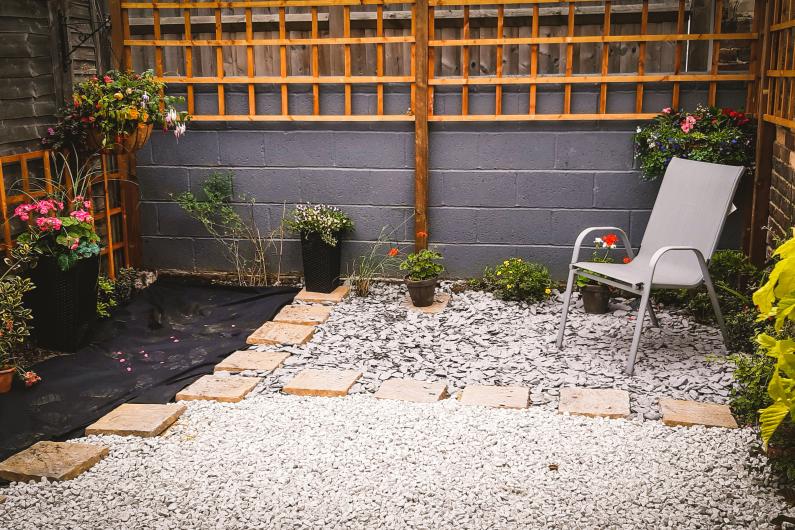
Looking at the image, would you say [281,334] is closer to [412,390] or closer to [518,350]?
[412,390]

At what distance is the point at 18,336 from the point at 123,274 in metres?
1.48

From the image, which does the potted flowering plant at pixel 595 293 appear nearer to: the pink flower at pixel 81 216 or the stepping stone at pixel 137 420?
the stepping stone at pixel 137 420

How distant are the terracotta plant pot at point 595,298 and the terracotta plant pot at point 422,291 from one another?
86 centimetres

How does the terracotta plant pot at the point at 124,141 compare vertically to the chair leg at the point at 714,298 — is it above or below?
above

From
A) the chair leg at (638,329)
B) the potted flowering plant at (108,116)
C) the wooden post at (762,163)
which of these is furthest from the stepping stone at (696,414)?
the potted flowering plant at (108,116)

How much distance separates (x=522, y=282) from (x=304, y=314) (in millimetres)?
1293

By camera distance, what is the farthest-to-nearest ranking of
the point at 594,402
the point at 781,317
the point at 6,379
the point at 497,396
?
the point at 6,379, the point at 497,396, the point at 594,402, the point at 781,317

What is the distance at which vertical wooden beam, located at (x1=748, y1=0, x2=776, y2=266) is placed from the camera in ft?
14.1

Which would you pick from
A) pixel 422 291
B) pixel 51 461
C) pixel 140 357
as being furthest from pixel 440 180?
pixel 51 461

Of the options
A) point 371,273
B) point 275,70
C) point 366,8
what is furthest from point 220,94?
point 371,273

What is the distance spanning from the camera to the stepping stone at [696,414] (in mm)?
3076

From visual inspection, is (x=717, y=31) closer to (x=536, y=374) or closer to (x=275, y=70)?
(x=536, y=374)

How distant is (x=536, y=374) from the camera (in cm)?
373

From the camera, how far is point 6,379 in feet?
11.6
